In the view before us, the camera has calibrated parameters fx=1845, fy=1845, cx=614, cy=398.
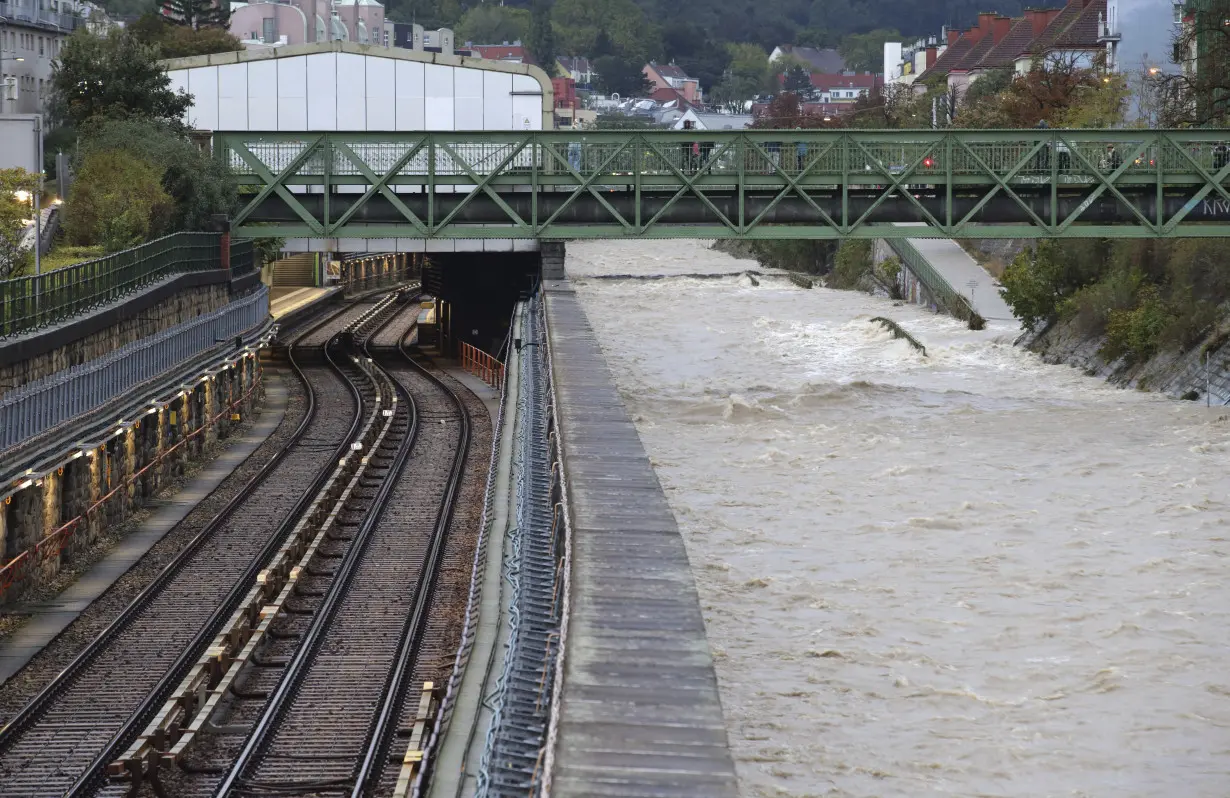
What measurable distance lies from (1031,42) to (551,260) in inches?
2071

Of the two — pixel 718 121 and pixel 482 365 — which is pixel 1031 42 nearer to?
pixel 482 365

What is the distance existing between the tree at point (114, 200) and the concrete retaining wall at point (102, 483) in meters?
3.83

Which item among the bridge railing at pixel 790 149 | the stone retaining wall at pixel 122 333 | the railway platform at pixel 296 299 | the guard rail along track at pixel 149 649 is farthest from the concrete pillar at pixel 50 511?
the railway platform at pixel 296 299

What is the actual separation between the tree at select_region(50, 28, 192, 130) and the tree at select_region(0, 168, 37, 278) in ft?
39.4

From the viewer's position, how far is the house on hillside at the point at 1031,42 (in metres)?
81.7

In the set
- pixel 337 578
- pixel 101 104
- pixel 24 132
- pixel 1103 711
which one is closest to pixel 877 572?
pixel 1103 711

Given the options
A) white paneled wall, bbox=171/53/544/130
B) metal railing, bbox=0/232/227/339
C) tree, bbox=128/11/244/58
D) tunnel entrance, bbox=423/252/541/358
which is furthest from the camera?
tree, bbox=128/11/244/58

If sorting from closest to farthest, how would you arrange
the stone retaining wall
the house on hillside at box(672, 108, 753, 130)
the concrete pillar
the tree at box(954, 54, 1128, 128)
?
the concrete pillar → the stone retaining wall → the tree at box(954, 54, 1128, 128) → the house on hillside at box(672, 108, 753, 130)

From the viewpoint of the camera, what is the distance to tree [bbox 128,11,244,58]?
74750 millimetres

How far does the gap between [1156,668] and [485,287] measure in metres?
38.2

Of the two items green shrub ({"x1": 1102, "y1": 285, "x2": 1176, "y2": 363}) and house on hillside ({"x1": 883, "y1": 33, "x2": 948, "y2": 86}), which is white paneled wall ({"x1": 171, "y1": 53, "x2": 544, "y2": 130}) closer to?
green shrub ({"x1": 1102, "y1": 285, "x2": 1176, "y2": 363})

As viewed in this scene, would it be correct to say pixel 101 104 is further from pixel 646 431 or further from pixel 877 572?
pixel 877 572

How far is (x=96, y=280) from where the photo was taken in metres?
31.0

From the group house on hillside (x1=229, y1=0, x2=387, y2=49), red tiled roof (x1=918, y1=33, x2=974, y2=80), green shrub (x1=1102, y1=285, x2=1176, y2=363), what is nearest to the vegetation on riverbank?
green shrub (x1=1102, y1=285, x2=1176, y2=363)
